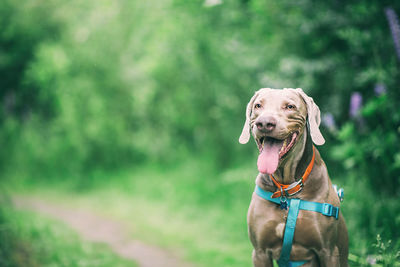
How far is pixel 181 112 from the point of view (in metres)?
8.06

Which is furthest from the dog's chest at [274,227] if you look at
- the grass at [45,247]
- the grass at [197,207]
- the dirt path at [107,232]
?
the grass at [45,247]

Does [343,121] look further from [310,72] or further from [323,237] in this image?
[323,237]

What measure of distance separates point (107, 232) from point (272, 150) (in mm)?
4147

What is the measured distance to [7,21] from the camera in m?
8.40

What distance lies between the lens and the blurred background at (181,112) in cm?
389

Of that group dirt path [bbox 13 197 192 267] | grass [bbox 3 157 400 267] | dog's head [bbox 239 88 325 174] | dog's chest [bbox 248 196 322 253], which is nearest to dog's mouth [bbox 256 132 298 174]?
dog's head [bbox 239 88 325 174]

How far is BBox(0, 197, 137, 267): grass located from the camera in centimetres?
427

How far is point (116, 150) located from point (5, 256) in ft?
14.3

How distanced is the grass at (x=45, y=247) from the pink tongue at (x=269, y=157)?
292 centimetres

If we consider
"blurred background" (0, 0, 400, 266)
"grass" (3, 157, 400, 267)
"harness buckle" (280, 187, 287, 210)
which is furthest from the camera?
"blurred background" (0, 0, 400, 266)

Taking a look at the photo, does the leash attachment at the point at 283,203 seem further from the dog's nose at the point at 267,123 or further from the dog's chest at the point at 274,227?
the dog's nose at the point at 267,123

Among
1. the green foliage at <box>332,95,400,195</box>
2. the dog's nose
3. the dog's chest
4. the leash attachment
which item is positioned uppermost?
the green foliage at <box>332,95,400,195</box>

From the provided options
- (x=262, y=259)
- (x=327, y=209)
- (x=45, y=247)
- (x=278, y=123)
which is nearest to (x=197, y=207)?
(x=45, y=247)

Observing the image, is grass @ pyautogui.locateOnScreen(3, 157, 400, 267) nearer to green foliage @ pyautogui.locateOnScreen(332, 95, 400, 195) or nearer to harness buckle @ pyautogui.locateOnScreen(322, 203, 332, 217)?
green foliage @ pyautogui.locateOnScreen(332, 95, 400, 195)
